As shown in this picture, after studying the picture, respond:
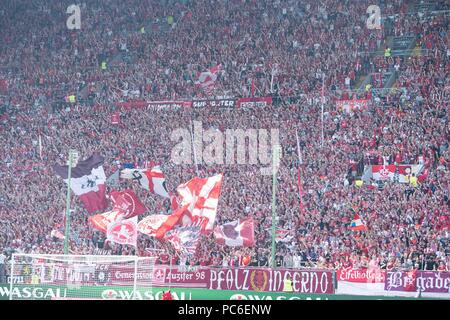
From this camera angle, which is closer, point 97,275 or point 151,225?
point 97,275

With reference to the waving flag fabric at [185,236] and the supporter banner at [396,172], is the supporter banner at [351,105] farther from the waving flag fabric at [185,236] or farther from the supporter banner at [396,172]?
the waving flag fabric at [185,236]

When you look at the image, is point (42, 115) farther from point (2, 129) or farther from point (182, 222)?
point (182, 222)

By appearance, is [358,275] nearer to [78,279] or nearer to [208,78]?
[78,279]

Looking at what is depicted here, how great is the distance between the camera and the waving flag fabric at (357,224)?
29.5 meters

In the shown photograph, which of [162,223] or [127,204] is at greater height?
[127,204]

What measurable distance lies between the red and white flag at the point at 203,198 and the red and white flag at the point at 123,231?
1.84 meters

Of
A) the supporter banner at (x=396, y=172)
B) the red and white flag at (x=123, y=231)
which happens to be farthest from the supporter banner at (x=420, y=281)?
the supporter banner at (x=396, y=172)

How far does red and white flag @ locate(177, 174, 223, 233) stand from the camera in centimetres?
2719

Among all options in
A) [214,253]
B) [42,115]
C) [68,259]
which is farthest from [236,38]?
[68,259]

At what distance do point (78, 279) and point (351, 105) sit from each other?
19.3 meters

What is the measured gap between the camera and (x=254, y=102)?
39.2 m

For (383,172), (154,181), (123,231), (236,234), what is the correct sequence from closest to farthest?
Answer: 1. (123,231)
2. (236,234)
3. (154,181)
4. (383,172)

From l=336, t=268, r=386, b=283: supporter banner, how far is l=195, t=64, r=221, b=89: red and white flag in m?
19.2

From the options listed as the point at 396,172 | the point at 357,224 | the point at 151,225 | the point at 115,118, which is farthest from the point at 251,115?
the point at 151,225
